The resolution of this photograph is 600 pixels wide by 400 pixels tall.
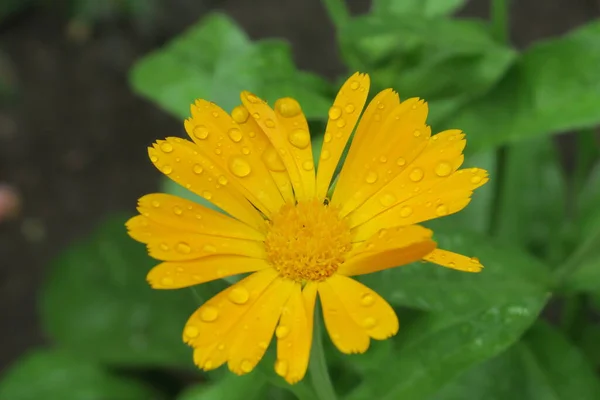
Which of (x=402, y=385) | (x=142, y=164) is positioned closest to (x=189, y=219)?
(x=402, y=385)

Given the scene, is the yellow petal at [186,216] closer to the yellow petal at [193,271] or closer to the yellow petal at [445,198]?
the yellow petal at [193,271]

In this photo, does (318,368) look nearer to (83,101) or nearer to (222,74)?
(222,74)

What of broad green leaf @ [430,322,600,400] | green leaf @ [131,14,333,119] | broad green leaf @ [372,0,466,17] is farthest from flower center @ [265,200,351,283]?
broad green leaf @ [372,0,466,17]

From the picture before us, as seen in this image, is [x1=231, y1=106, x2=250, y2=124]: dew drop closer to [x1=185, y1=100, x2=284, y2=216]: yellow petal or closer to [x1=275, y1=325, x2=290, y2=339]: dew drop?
[x1=185, y1=100, x2=284, y2=216]: yellow petal

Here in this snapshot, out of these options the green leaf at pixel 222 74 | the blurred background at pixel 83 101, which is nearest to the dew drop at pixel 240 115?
the green leaf at pixel 222 74

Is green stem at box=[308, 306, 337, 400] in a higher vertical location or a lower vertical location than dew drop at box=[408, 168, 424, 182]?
lower

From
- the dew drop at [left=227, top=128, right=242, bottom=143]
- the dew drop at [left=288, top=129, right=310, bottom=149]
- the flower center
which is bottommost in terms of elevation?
the flower center
